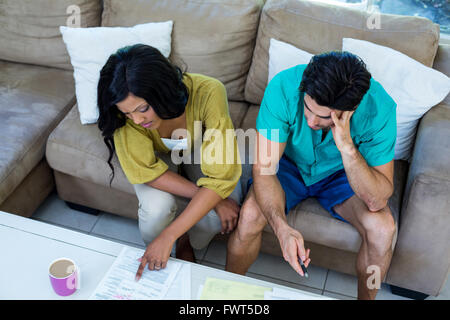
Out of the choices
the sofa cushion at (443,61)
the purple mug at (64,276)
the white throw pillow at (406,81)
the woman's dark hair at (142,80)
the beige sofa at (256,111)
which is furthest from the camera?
the sofa cushion at (443,61)

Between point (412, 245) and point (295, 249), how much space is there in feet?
1.57

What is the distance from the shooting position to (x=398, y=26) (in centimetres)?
188

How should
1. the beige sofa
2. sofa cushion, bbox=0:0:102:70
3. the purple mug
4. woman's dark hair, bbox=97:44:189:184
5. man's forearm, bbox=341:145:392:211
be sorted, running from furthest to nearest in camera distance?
sofa cushion, bbox=0:0:102:70, the beige sofa, man's forearm, bbox=341:145:392:211, woman's dark hair, bbox=97:44:189:184, the purple mug

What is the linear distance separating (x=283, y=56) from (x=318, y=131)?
17.4 inches

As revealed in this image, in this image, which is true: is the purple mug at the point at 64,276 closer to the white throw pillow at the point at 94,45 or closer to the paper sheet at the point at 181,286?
the paper sheet at the point at 181,286

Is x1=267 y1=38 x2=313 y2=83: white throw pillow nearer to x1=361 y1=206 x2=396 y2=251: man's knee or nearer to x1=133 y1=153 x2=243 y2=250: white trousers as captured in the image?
x1=133 y1=153 x2=243 y2=250: white trousers

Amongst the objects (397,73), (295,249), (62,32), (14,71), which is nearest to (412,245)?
(295,249)

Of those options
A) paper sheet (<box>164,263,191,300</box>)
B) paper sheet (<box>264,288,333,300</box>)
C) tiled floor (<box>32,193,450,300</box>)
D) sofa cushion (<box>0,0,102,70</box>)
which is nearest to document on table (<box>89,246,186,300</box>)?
paper sheet (<box>164,263,191,300</box>)

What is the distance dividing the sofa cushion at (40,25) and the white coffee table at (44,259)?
99 cm

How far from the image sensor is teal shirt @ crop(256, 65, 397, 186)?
59.9 inches

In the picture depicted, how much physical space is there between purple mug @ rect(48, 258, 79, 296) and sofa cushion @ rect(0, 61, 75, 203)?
59 centimetres

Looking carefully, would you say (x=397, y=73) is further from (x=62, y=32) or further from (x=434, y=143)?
(x=62, y=32)

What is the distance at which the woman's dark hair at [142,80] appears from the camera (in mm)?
1385

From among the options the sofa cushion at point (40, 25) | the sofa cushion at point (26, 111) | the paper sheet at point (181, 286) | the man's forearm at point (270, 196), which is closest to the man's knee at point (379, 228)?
the man's forearm at point (270, 196)
